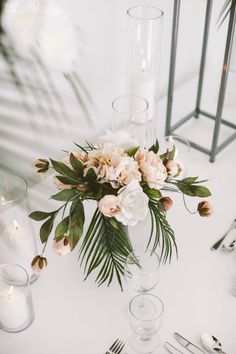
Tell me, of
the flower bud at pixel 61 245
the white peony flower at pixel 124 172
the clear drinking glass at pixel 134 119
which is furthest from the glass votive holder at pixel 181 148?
the flower bud at pixel 61 245

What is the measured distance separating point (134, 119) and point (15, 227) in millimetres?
381

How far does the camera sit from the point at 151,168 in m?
0.88

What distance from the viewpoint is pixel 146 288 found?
3.26ft

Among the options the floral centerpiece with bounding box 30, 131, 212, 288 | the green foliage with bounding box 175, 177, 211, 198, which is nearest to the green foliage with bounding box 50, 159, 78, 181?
the floral centerpiece with bounding box 30, 131, 212, 288

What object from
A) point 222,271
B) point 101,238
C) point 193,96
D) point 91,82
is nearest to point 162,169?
point 101,238

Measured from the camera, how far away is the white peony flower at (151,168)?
0.88m

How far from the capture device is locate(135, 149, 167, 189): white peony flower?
0.88 m

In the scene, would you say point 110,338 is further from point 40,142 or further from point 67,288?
point 40,142

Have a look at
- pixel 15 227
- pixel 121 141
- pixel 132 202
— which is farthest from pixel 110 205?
pixel 15 227

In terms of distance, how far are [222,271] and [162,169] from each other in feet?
0.99

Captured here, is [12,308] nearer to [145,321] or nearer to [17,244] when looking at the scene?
[17,244]

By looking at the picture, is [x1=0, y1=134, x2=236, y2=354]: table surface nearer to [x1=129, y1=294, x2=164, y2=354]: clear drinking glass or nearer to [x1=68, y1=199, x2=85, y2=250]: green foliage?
[x1=129, y1=294, x2=164, y2=354]: clear drinking glass

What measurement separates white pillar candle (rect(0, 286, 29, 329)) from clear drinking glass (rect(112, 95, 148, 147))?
42 centimetres

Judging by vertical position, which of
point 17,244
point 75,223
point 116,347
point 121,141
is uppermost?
point 121,141
